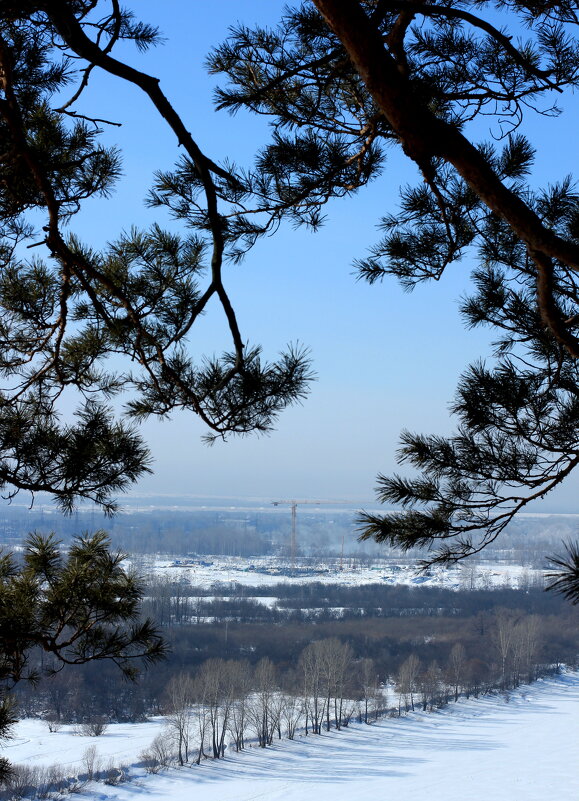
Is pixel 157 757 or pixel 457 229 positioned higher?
pixel 457 229

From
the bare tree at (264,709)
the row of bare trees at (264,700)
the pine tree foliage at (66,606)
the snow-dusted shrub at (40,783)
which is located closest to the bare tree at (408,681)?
the row of bare trees at (264,700)

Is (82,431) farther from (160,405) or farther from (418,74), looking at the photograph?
(418,74)

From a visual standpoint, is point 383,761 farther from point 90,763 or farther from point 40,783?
point 40,783

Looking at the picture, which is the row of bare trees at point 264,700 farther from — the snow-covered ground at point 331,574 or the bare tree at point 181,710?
the snow-covered ground at point 331,574

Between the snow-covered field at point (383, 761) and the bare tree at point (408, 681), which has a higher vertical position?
Answer: the bare tree at point (408, 681)

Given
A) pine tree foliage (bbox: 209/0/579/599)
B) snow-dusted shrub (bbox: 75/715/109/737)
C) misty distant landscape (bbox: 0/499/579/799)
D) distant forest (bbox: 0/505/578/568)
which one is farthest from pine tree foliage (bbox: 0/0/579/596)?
distant forest (bbox: 0/505/578/568)

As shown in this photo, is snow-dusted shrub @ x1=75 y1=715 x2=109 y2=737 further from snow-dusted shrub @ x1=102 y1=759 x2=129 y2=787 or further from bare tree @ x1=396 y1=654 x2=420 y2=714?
bare tree @ x1=396 y1=654 x2=420 y2=714

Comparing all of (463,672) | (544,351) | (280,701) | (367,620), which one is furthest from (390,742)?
(544,351)

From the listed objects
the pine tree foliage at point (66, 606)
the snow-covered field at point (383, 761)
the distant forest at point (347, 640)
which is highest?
the pine tree foliage at point (66, 606)

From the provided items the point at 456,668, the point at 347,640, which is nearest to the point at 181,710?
the point at 347,640
